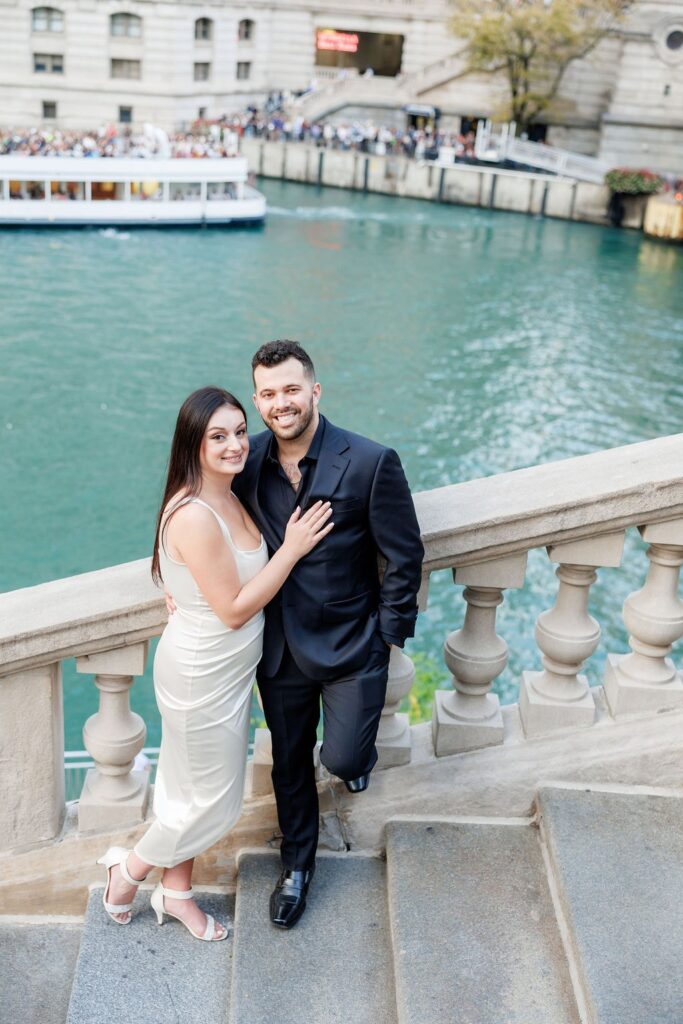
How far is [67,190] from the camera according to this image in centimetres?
3484

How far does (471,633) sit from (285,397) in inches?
36.6

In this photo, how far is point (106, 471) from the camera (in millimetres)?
19109

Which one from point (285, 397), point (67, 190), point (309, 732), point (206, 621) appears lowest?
point (67, 190)

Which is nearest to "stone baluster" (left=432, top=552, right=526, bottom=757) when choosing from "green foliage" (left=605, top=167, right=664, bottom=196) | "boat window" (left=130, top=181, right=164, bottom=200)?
"boat window" (left=130, top=181, right=164, bottom=200)

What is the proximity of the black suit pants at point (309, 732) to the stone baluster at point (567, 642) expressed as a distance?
51 cm

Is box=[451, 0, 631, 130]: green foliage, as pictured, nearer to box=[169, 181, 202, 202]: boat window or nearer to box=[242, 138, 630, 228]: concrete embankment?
box=[242, 138, 630, 228]: concrete embankment

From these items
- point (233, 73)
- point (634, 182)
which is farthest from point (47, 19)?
point (634, 182)

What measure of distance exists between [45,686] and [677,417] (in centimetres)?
2170

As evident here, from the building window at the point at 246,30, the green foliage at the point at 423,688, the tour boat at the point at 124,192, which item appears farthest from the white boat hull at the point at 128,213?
the green foliage at the point at 423,688

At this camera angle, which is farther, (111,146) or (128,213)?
(111,146)

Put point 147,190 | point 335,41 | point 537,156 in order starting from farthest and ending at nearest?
point 335,41 < point 537,156 < point 147,190

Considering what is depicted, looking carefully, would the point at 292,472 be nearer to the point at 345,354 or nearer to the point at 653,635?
the point at 653,635

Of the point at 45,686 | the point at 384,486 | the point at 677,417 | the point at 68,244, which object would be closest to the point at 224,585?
the point at 384,486

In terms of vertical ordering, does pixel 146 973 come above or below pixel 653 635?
below
